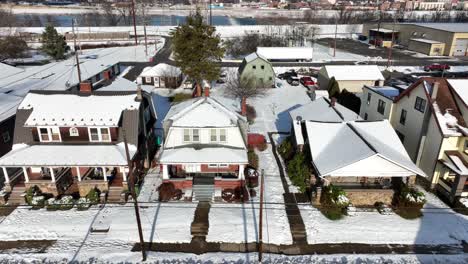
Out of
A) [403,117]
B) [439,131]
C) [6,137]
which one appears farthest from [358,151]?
[6,137]

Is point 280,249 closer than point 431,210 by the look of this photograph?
Yes

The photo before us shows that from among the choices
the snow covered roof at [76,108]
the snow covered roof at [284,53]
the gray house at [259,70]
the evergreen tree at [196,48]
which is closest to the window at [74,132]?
the snow covered roof at [76,108]

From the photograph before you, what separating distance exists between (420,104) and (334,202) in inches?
458

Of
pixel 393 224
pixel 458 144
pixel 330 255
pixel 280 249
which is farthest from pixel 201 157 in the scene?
pixel 458 144

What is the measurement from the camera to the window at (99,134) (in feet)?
78.4

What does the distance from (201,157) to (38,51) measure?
78.9 meters

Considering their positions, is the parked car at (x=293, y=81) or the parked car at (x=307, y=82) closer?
the parked car at (x=307, y=82)

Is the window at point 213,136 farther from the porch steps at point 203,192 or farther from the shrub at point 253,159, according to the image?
the shrub at point 253,159

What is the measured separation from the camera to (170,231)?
19.8 m

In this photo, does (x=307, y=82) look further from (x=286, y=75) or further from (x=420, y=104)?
(x=420, y=104)

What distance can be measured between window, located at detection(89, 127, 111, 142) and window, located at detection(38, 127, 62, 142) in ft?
8.16

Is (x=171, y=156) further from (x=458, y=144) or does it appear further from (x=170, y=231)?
(x=458, y=144)

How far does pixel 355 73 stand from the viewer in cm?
4631

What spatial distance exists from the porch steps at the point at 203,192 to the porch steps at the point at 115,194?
5.07 meters
